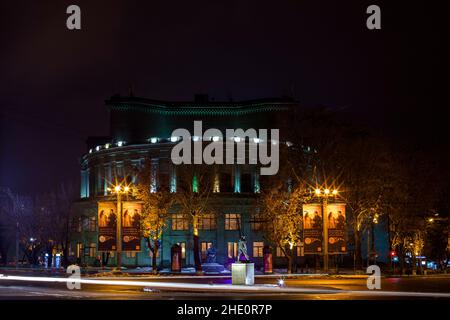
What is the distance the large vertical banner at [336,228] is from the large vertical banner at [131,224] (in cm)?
1414

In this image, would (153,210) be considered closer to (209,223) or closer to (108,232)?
(108,232)

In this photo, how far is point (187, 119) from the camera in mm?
120812

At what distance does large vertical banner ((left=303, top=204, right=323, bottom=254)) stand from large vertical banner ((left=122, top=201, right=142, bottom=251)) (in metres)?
12.7

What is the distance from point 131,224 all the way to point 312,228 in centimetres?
1371

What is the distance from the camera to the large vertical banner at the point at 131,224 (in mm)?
51625

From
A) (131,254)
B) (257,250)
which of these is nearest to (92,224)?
(131,254)

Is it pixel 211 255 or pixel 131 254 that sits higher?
pixel 211 255

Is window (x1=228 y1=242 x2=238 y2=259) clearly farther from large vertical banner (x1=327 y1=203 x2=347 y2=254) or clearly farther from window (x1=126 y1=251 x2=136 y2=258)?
large vertical banner (x1=327 y1=203 x2=347 y2=254)

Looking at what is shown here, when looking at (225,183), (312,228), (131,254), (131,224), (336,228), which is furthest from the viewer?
(225,183)

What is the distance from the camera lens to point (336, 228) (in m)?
47.4

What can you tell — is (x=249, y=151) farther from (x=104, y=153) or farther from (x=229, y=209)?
(x=104, y=153)

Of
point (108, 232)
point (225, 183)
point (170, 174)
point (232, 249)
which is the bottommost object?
point (232, 249)

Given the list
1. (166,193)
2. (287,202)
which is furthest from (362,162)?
(166,193)
